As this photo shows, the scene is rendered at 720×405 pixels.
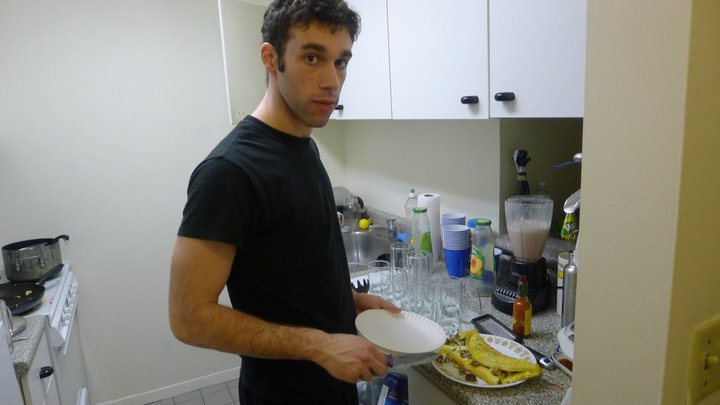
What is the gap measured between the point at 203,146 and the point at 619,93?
2.42 m

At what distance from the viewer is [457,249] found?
66.8 inches

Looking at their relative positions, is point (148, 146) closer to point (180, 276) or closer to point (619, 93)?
point (180, 276)

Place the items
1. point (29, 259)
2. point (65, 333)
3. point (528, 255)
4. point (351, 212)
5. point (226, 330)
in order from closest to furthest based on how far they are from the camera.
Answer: point (226, 330) → point (528, 255) → point (65, 333) → point (29, 259) → point (351, 212)

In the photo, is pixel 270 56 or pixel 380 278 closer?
pixel 270 56

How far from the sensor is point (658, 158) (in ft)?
1.52

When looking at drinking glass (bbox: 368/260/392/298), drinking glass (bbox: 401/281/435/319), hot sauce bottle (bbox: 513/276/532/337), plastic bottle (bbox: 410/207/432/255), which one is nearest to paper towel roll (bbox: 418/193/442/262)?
plastic bottle (bbox: 410/207/432/255)

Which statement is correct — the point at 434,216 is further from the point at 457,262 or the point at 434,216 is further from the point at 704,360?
the point at 704,360

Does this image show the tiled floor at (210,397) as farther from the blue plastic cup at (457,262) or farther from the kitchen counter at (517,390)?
the kitchen counter at (517,390)

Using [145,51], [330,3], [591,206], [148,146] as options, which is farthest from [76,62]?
[591,206]

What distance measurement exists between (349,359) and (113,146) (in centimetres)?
208

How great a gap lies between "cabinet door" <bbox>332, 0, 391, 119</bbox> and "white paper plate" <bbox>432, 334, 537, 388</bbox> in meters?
0.94

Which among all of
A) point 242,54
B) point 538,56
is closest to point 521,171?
point 538,56

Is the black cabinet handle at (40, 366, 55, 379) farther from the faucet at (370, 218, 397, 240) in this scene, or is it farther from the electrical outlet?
the electrical outlet

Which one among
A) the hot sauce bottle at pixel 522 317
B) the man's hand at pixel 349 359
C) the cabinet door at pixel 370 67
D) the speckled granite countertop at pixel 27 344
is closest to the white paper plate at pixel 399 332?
the man's hand at pixel 349 359
